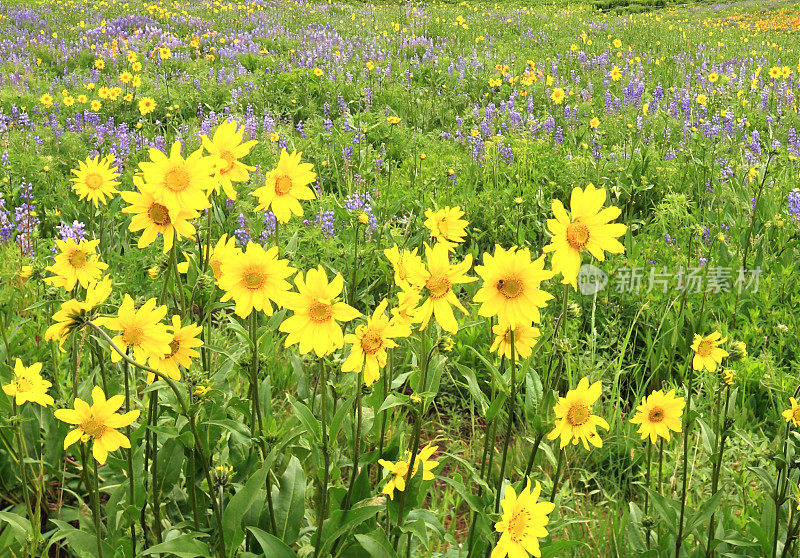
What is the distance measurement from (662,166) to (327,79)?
151 inches

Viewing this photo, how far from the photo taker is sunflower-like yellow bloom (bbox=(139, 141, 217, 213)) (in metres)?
1.34

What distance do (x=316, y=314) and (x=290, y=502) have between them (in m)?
0.73

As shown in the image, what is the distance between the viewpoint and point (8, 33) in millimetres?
10438

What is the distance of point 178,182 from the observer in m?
1.36

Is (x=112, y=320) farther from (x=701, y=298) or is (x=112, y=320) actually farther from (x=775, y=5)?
(x=775, y=5)

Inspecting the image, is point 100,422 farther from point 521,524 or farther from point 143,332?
point 521,524

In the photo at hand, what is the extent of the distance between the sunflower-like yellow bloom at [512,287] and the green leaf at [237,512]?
27.8 inches

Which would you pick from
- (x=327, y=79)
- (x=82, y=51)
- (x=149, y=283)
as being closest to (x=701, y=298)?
(x=149, y=283)

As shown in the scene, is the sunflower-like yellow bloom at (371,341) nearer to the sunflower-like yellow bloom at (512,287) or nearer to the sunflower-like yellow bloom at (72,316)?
the sunflower-like yellow bloom at (512,287)

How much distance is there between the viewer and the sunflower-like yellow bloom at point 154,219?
1370 mm

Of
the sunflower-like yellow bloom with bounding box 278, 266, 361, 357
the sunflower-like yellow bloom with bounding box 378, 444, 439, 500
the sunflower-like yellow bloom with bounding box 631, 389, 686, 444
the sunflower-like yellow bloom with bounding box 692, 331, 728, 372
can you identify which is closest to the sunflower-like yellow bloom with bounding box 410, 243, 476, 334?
the sunflower-like yellow bloom with bounding box 278, 266, 361, 357

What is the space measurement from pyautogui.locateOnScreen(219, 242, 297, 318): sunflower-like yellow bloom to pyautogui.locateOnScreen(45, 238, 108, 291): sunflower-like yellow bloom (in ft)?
1.47

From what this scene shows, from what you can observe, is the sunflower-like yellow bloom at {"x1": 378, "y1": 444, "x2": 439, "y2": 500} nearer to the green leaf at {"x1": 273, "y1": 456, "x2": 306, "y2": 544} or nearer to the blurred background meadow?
the blurred background meadow

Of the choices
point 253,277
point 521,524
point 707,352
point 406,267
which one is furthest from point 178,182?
point 707,352
